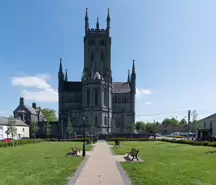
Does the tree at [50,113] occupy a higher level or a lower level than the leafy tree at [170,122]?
higher

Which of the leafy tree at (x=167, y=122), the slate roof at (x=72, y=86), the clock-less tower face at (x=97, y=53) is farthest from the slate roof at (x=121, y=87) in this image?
the leafy tree at (x=167, y=122)

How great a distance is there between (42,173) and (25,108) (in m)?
84.6

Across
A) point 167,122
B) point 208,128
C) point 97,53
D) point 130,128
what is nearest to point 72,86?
point 97,53

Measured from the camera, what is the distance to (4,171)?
47.3 feet

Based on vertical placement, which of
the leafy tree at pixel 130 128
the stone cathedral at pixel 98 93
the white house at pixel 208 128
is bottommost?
the leafy tree at pixel 130 128

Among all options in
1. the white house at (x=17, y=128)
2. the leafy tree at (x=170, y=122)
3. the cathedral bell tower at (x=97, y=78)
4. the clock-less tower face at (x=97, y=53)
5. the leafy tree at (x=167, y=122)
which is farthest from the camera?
the leafy tree at (x=167, y=122)

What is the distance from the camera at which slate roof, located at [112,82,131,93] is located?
97250 millimetres

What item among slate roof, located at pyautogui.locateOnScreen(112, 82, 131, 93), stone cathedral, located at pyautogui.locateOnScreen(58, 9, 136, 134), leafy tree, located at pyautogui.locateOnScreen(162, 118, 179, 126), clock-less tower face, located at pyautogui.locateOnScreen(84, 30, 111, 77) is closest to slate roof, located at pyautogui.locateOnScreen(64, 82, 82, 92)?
stone cathedral, located at pyautogui.locateOnScreen(58, 9, 136, 134)

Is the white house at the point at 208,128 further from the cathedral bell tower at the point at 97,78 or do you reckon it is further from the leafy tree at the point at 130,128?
the cathedral bell tower at the point at 97,78

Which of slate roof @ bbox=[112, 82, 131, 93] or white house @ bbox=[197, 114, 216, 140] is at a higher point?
slate roof @ bbox=[112, 82, 131, 93]

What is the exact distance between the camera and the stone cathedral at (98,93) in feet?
275

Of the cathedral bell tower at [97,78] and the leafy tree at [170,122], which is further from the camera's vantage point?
the leafy tree at [170,122]

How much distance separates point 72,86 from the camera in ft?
323

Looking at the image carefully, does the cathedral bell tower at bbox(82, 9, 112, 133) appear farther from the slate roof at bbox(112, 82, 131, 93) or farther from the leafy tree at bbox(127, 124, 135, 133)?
the slate roof at bbox(112, 82, 131, 93)
